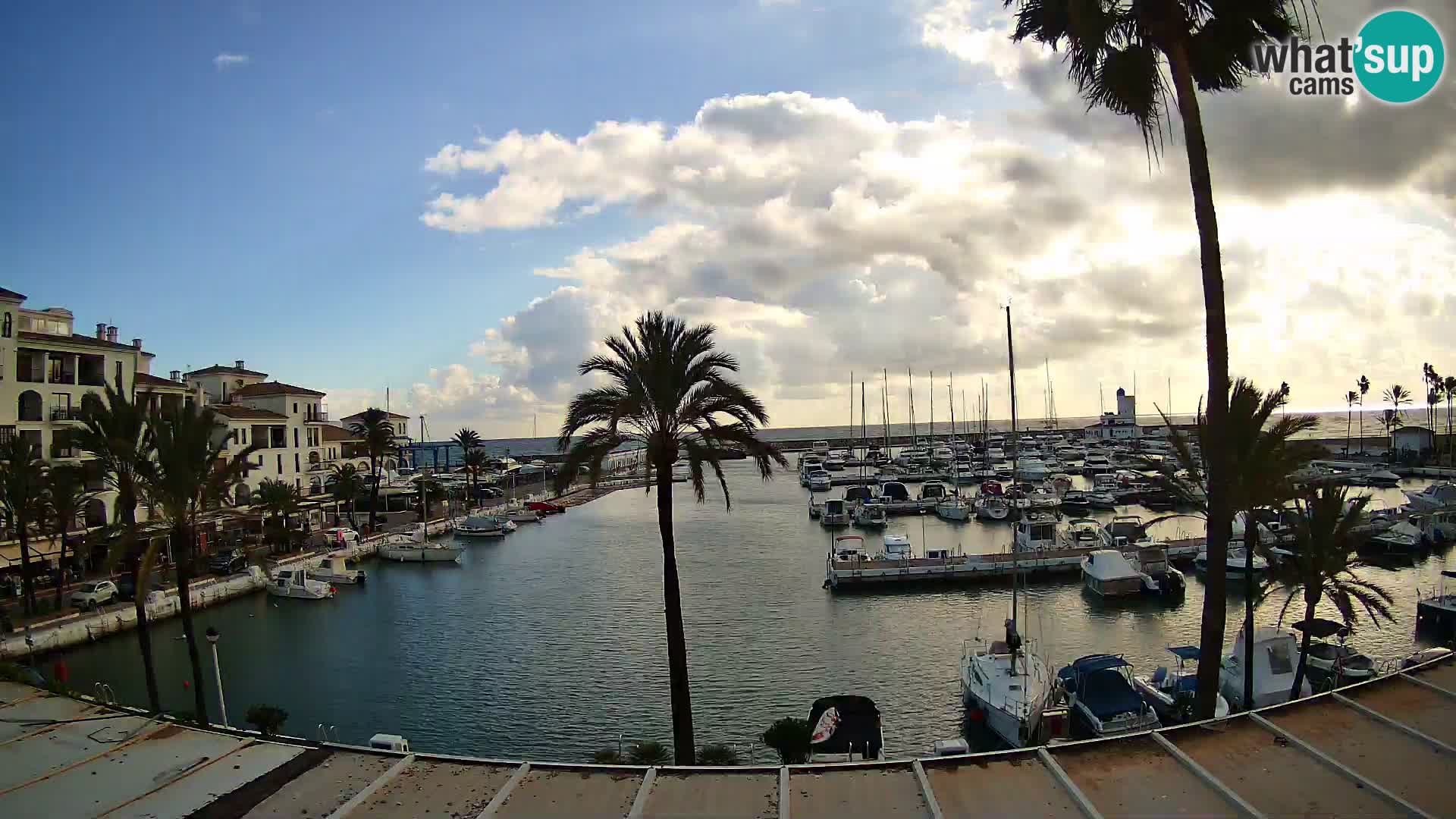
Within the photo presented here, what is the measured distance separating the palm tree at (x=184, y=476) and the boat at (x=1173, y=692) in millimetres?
24140

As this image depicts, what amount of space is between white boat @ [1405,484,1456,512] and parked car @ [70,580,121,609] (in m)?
77.1

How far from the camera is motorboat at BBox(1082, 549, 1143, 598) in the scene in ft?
127

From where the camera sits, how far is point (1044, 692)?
21.6 meters

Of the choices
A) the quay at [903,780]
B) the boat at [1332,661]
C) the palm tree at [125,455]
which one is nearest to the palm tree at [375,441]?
the palm tree at [125,455]

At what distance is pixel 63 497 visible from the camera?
34312 mm

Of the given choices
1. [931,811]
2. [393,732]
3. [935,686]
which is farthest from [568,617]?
[931,811]

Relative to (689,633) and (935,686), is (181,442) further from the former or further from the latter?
(935,686)

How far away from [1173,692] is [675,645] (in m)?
14.7

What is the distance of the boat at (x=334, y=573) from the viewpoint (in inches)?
1844

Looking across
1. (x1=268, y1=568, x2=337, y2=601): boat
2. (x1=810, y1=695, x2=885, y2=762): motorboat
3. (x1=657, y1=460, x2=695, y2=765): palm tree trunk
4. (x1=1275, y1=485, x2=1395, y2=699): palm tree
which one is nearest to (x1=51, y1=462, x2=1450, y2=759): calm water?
(x1=268, y1=568, x2=337, y2=601): boat

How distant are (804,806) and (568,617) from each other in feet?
101

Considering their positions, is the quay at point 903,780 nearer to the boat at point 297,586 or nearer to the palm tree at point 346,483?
the boat at point 297,586

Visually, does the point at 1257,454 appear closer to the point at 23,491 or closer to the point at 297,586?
the point at 23,491

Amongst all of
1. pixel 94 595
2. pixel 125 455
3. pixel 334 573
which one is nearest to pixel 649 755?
pixel 125 455
